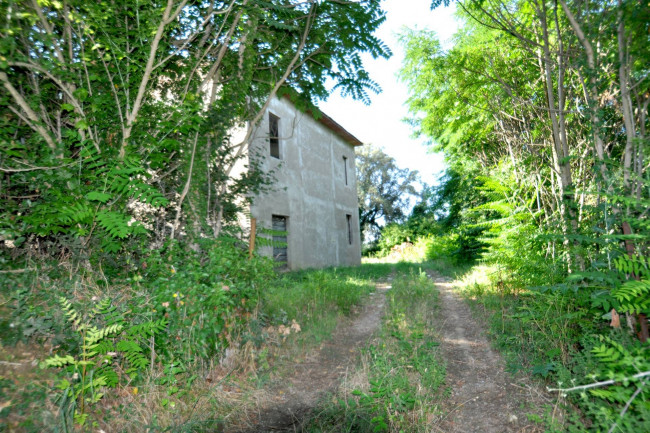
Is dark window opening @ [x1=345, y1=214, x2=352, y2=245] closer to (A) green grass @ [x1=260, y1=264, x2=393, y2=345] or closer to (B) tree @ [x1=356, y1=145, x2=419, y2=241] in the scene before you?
(A) green grass @ [x1=260, y1=264, x2=393, y2=345]

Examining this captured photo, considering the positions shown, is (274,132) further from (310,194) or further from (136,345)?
(136,345)

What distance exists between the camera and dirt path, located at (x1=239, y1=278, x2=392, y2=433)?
124 inches

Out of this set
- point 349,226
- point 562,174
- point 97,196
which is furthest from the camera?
point 349,226

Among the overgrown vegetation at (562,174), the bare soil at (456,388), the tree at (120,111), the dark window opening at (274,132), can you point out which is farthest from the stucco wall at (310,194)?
the bare soil at (456,388)

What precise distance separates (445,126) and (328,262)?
23.3 ft

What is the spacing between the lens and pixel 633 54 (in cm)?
362

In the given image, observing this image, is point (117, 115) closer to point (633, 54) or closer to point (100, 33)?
point (100, 33)

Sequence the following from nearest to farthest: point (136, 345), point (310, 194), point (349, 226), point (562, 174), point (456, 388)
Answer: point (136, 345), point (456, 388), point (562, 174), point (310, 194), point (349, 226)

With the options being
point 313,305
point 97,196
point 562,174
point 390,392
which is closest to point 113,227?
point 97,196

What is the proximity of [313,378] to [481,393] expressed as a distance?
168 cm

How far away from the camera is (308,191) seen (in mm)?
13336

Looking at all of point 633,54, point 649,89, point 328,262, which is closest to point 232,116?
point 633,54

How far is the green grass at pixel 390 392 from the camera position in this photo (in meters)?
2.92

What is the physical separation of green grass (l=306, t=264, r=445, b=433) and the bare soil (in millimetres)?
142
